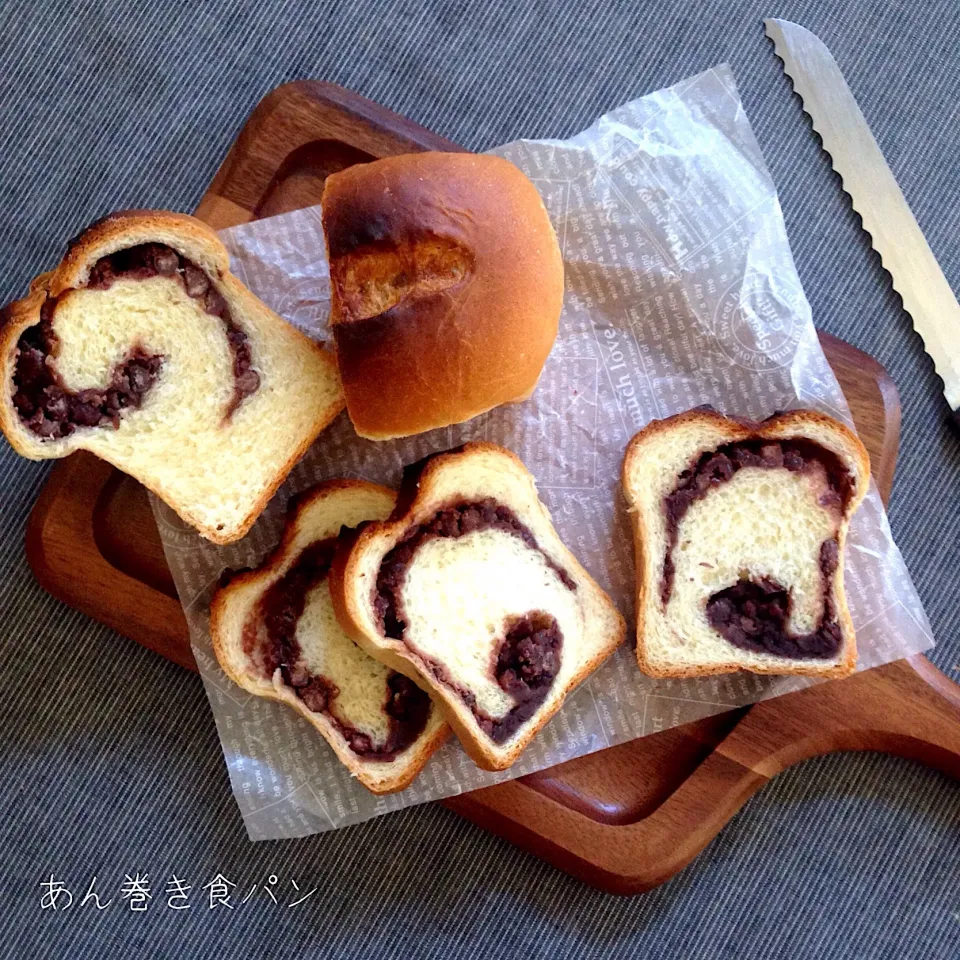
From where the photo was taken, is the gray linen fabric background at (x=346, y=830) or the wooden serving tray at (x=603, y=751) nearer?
the wooden serving tray at (x=603, y=751)

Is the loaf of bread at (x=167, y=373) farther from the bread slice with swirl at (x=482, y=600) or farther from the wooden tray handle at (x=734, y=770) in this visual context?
the wooden tray handle at (x=734, y=770)

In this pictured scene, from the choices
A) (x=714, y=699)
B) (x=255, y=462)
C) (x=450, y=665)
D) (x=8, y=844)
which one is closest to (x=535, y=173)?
(x=255, y=462)

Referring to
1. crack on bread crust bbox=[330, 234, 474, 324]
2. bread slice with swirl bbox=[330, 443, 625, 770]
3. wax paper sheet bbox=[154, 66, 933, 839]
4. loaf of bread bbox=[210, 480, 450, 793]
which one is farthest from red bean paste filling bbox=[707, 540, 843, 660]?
crack on bread crust bbox=[330, 234, 474, 324]

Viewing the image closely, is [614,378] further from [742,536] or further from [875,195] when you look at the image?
[875,195]

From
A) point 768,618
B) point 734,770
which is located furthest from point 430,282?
point 734,770

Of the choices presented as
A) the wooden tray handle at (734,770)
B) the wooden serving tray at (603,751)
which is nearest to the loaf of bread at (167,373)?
the wooden serving tray at (603,751)
